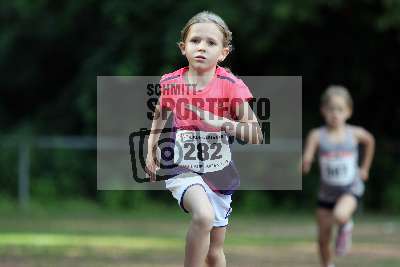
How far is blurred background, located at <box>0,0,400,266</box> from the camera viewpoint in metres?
21.5

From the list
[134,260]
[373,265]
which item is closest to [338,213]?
[373,265]

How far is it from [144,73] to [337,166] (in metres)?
12.2

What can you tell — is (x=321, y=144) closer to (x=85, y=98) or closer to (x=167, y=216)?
(x=167, y=216)

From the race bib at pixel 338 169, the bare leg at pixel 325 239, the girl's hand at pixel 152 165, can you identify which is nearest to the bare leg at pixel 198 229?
the girl's hand at pixel 152 165

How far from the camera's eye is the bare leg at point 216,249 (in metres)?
6.98

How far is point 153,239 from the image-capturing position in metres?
14.6

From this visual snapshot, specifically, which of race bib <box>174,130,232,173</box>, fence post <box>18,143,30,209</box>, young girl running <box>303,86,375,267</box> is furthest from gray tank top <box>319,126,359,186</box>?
fence post <box>18,143,30,209</box>

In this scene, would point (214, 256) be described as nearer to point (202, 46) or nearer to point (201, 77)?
point (201, 77)

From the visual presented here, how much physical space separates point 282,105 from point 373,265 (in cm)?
1266

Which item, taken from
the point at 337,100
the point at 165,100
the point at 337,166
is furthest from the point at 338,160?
the point at 165,100

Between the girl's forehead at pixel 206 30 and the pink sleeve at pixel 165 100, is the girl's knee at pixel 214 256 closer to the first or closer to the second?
the pink sleeve at pixel 165 100

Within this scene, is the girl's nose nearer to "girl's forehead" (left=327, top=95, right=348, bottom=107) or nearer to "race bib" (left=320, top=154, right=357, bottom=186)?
"girl's forehead" (left=327, top=95, right=348, bottom=107)

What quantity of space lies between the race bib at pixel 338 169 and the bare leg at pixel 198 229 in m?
5.06

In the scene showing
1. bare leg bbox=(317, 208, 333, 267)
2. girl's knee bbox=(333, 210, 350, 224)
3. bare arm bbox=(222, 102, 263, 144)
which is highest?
bare arm bbox=(222, 102, 263, 144)
